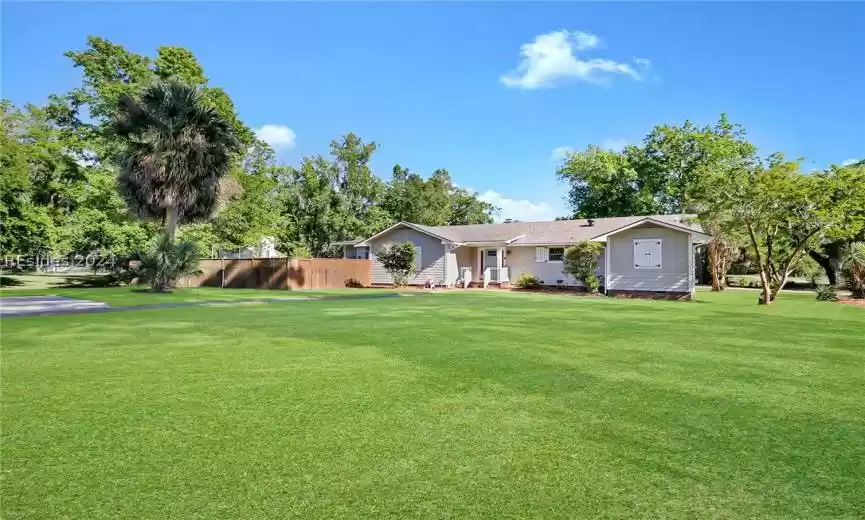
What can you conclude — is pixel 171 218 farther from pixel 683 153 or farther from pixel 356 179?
pixel 683 153

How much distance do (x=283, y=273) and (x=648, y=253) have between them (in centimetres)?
1824

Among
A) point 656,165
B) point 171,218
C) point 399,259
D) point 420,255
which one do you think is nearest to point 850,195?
point 399,259

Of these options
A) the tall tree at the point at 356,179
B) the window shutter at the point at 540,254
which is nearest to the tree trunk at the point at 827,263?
the window shutter at the point at 540,254

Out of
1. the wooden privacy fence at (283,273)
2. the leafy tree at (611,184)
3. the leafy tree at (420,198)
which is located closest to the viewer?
the wooden privacy fence at (283,273)

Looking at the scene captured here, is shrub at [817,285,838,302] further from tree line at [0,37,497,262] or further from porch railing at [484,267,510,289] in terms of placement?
tree line at [0,37,497,262]

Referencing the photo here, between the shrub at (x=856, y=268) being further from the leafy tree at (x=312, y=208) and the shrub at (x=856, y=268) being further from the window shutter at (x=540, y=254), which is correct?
the leafy tree at (x=312, y=208)

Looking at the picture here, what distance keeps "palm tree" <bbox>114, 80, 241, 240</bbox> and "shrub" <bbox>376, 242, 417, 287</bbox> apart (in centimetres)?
989

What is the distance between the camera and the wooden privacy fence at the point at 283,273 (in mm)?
27594

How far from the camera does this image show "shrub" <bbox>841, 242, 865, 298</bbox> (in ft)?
69.8

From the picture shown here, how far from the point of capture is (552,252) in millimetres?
27312

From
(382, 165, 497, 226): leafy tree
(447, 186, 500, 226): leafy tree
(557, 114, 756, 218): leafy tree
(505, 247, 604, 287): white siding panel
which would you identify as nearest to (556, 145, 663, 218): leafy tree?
(557, 114, 756, 218): leafy tree

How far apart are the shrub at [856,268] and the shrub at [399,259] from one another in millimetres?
19790

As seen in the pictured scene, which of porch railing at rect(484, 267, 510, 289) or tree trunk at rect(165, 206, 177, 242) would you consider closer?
tree trunk at rect(165, 206, 177, 242)

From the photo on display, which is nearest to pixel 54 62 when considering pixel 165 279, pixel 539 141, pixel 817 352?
pixel 165 279
